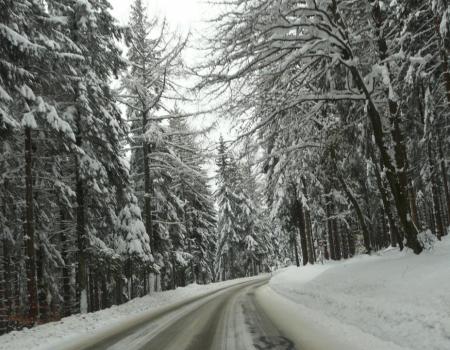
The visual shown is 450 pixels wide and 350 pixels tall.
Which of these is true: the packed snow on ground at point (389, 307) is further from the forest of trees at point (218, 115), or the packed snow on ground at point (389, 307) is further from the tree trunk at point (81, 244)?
the tree trunk at point (81, 244)

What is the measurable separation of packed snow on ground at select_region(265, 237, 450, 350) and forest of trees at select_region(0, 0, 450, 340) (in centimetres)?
180

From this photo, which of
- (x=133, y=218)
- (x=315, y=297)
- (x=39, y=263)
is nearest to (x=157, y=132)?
(x=133, y=218)

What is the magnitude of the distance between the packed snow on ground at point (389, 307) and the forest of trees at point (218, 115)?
1800 mm

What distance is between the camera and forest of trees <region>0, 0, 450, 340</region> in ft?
33.4

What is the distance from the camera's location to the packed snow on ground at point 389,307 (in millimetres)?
5859

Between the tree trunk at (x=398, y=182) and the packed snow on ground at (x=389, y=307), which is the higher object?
the tree trunk at (x=398, y=182)

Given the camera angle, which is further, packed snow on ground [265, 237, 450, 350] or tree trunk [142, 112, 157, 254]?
tree trunk [142, 112, 157, 254]

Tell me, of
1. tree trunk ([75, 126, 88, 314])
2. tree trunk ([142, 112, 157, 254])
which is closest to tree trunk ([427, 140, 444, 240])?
tree trunk ([75, 126, 88, 314])

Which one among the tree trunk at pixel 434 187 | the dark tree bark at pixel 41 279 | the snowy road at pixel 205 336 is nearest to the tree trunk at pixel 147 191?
the dark tree bark at pixel 41 279

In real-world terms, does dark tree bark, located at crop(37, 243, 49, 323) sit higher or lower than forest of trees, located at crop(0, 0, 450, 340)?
lower

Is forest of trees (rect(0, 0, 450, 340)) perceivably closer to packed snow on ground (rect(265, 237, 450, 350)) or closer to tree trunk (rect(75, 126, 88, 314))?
tree trunk (rect(75, 126, 88, 314))

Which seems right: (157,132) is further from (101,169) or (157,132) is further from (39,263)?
(39,263)

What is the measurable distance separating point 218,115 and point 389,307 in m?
5.94

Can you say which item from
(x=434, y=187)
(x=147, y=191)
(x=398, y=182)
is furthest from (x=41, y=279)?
(x=434, y=187)
